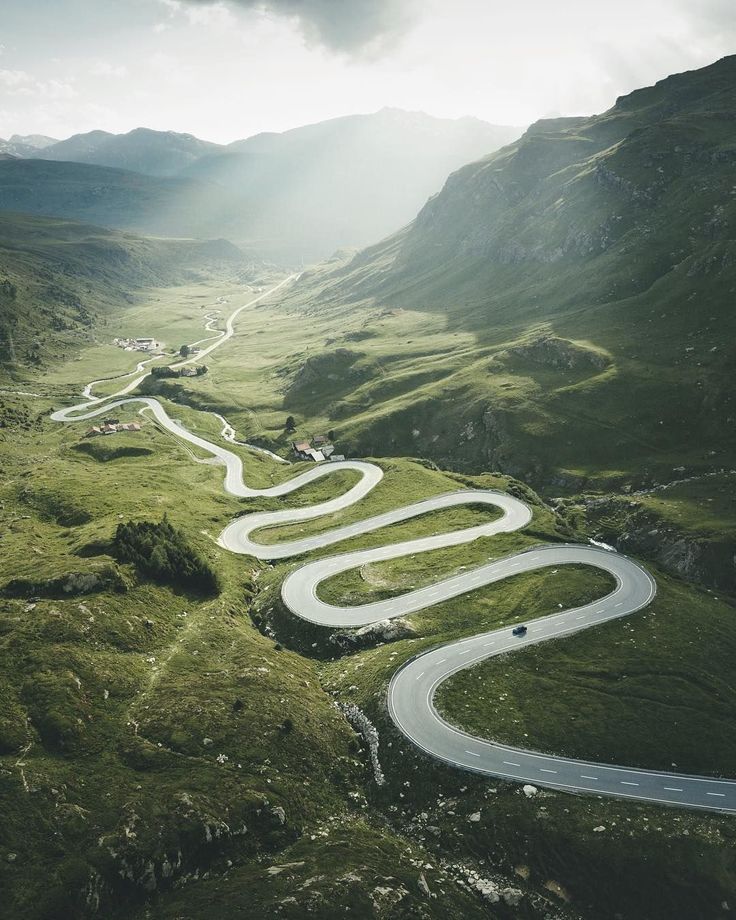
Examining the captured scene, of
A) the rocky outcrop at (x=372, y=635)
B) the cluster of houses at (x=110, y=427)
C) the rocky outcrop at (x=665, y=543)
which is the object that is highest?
the cluster of houses at (x=110, y=427)

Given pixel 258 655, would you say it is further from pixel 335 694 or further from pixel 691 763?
pixel 691 763

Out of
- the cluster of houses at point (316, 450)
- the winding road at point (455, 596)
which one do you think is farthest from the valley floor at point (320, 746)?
the cluster of houses at point (316, 450)

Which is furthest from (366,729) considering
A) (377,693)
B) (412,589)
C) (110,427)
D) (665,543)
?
(110,427)

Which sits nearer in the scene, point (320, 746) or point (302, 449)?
point (320, 746)

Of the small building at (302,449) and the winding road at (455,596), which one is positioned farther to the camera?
the small building at (302,449)

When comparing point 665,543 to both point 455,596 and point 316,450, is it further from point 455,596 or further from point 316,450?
point 316,450

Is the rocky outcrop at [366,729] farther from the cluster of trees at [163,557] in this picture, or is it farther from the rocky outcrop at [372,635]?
the cluster of trees at [163,557]

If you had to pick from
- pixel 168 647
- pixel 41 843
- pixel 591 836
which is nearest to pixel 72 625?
pixel 168 647

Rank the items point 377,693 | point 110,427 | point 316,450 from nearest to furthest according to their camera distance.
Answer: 1. point 377,693
2. point 316,450
3. point 110,427
